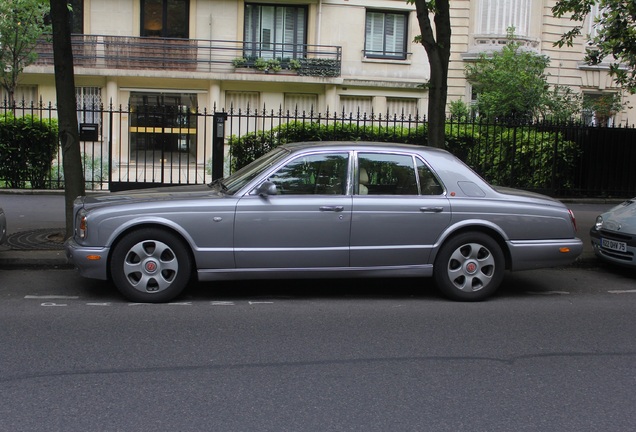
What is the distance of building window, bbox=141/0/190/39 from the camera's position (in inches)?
945

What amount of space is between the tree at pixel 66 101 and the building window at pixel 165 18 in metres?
15.7

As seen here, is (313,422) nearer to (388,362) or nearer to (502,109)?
(388,362)

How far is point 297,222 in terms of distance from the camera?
688cm

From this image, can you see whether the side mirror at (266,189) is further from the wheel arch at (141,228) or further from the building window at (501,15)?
the building window at (501,15)

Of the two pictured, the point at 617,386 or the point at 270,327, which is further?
the point at 270,327

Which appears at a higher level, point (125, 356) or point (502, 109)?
point (502, 109)

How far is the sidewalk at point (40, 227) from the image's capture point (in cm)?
846

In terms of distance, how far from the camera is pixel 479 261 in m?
7.27

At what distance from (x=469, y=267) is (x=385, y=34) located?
61.4 ft

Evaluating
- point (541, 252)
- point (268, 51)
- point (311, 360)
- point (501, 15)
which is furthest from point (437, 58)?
point (501, 15)

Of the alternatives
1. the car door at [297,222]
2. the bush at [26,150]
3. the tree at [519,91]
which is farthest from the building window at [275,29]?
the car door at [297,222]

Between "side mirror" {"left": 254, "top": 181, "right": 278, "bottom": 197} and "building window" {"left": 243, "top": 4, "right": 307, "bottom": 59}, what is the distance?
1790 centimetres

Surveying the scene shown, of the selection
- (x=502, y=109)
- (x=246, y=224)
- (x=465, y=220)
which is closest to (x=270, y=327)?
(x=246, y=224)

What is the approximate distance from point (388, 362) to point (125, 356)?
202 centimetres
